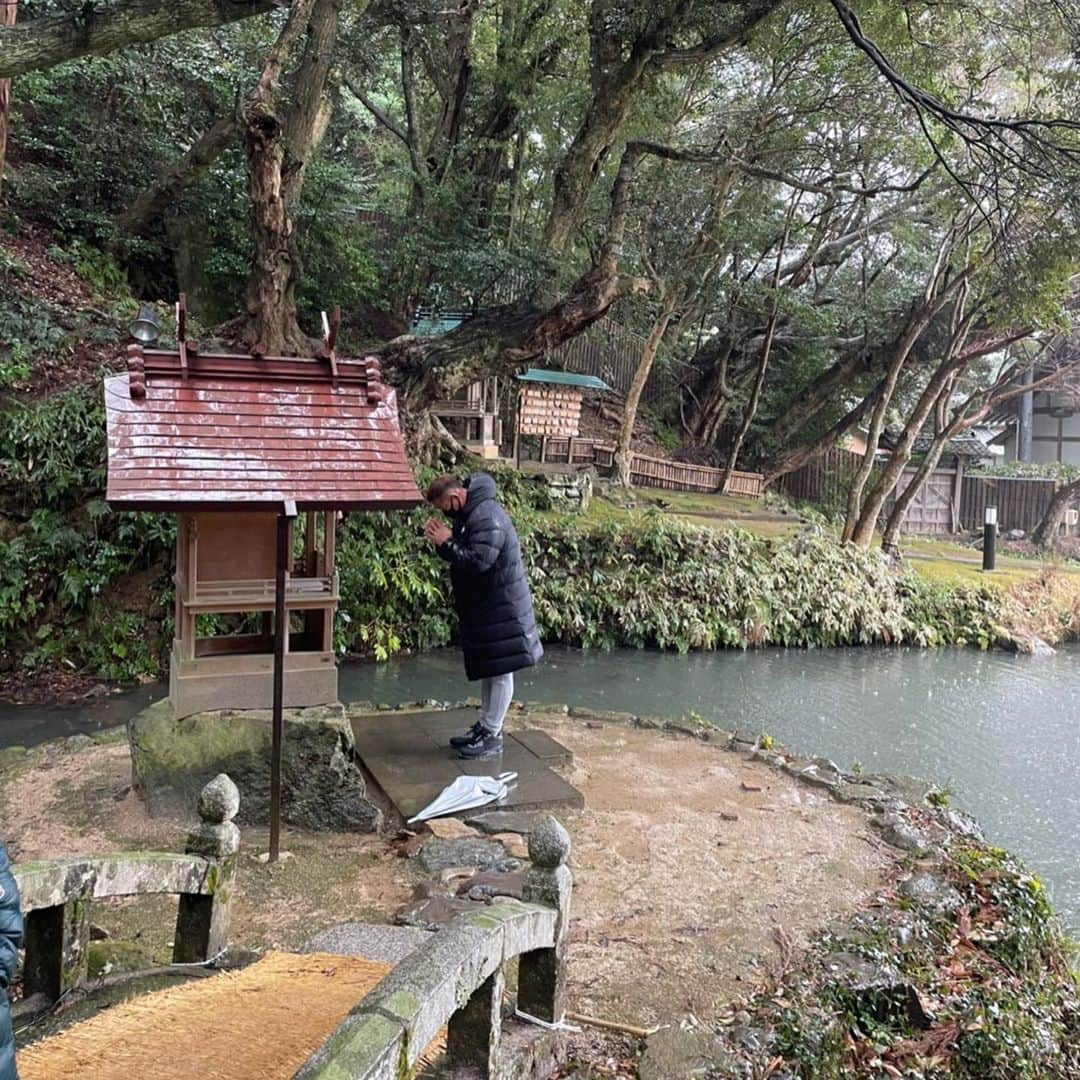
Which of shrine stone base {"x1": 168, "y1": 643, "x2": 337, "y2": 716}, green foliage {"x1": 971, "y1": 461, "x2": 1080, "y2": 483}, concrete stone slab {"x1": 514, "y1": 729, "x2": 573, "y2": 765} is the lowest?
concrete stone slab {"x1": 514, "y1": 729, "x2": 573, "y2": 765}

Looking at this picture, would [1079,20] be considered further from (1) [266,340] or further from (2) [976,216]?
(1) [266,340]

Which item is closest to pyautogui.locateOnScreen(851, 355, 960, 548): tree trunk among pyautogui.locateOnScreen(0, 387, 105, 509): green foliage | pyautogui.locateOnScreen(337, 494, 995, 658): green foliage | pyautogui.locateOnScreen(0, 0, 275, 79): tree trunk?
pyautogui.locateOnScreen(337, 494, 995, 658): green foliage

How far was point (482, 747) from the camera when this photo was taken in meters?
6.10

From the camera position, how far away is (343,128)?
19.3m

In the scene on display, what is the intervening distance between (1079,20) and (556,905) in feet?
29.6

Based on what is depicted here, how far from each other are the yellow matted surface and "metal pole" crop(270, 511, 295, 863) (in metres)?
1.85

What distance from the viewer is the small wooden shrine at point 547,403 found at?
17500 mm

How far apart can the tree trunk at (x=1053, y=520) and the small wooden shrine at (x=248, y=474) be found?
22.9m

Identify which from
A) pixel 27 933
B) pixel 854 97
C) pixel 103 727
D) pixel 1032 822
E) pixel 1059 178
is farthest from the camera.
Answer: pixel 854 97

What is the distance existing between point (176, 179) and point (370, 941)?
1347 cm

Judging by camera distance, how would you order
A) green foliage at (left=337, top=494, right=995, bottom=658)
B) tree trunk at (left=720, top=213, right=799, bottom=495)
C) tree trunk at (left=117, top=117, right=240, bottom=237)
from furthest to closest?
tree trunk at (left=720, top=213, right=799, bottom=495) → tree trunk at (left=117, top=117, right=240, bottom=237) → green foliage at (left=337, top=494, right=995, bottom=658)

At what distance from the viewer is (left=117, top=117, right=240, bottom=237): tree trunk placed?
43.2ft

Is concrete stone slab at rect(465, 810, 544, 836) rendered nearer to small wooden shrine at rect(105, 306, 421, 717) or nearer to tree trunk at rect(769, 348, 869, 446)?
small wooden shrine at rect(105, 306, 421, 717)

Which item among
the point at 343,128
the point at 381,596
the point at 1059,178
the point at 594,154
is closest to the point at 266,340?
the point at 381,596
